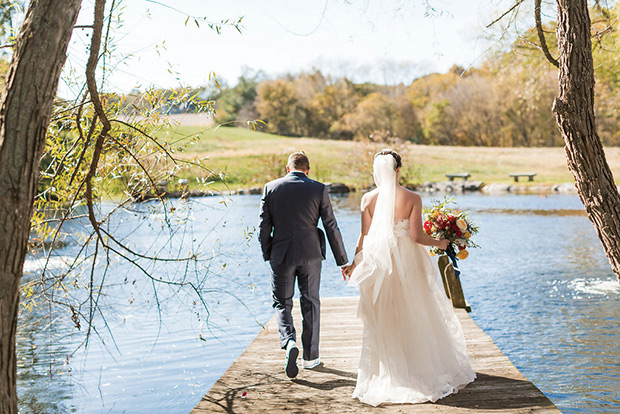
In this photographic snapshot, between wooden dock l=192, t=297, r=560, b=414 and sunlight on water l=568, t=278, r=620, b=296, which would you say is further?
sunlight on water l=568, t=278, r=620, b=296

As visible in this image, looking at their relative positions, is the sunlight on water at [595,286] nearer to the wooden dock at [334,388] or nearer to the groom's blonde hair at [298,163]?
the wooden dock at [334,388]

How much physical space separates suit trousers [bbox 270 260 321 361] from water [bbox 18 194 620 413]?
37 centimetres

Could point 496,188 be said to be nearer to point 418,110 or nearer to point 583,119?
point 418,110

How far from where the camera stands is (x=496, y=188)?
31.9 m

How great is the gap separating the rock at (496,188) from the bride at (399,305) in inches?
1092

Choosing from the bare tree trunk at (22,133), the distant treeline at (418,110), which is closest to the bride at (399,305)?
the bare tree trunk at (22,133)

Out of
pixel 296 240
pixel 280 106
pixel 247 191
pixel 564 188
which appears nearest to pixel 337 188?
pixel 247 191

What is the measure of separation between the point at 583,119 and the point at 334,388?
2588mm

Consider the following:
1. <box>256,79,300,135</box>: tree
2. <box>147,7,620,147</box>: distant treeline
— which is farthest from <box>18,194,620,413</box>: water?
<box>256,79,300,135</box>: tree

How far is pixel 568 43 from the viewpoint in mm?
3900

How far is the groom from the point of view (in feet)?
16.5

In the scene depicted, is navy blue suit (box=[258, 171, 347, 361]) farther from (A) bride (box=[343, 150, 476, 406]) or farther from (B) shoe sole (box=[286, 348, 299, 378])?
(A) bride (box=[343, 150, 476, 406])

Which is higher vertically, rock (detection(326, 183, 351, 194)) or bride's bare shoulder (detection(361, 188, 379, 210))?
bride's bare shoulder (detection(361, 188, 379, 210))

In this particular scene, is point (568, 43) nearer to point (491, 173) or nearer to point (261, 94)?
point (491, 173)
